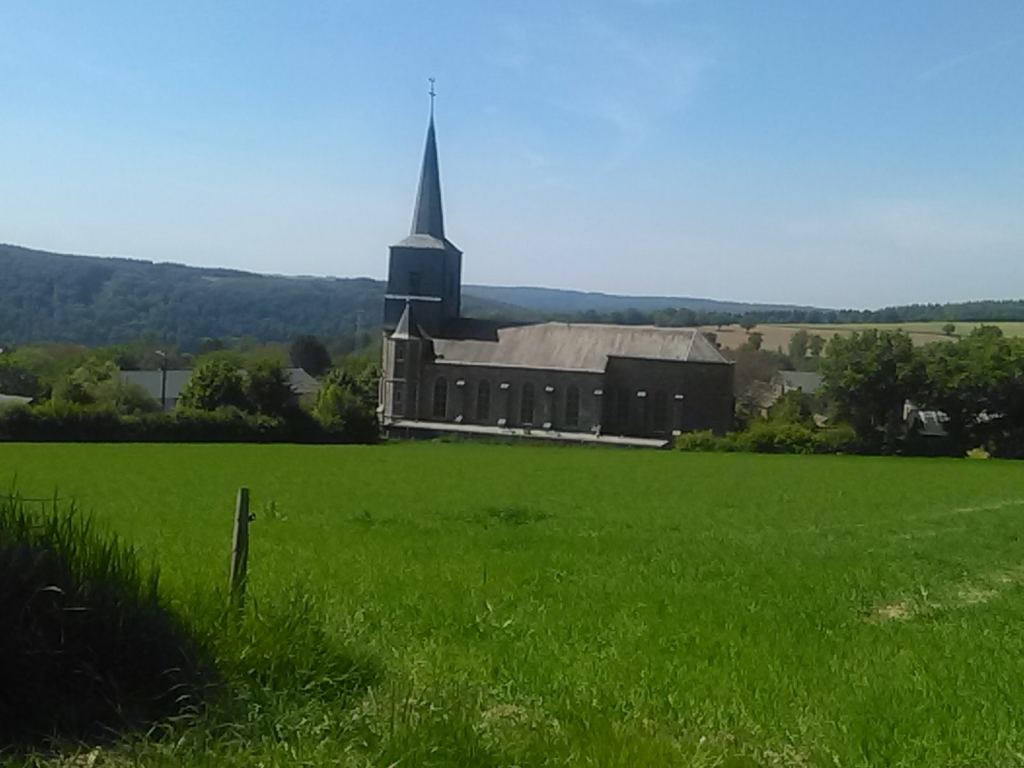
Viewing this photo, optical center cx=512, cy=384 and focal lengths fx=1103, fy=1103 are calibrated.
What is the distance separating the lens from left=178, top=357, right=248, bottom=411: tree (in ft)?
185

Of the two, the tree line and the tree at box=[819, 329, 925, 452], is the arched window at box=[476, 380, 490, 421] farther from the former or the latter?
the tree at box=[819, 329, 925, 452]

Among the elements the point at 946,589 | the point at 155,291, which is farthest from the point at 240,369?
the point at 155,291

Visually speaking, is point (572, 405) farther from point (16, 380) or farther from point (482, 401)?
point (16, 380)

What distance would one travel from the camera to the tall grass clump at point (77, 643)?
5738mm

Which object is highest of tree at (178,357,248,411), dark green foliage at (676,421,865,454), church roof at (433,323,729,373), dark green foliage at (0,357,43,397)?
church roof at (433,323,729,373)

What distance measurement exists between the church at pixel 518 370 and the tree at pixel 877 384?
639cm

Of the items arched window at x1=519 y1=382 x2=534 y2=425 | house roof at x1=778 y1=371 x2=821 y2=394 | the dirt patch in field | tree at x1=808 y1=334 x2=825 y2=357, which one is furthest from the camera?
tree at x1=808 y1=334 x2=825 y2=357

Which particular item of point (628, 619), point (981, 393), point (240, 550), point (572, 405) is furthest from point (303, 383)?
point (240, 550)

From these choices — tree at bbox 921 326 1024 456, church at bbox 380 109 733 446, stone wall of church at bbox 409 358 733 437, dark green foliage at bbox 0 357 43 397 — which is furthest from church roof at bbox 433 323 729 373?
dark green foliage at bbox 0 357 43 397

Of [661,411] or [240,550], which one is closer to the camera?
[240,550]

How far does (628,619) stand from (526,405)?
183 feet

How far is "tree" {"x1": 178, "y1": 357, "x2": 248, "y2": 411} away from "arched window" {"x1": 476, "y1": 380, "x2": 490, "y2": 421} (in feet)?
50.1

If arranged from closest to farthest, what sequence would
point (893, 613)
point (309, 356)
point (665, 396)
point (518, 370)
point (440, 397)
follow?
1. point (893, 613)
2. point (665, 396)
3. point (518, 370)
4. point (440, 397)
5. point (309, 356)

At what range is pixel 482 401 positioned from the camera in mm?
66812
